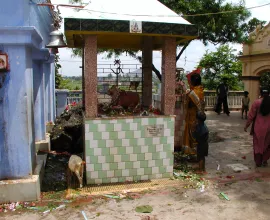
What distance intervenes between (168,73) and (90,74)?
56.2 inches

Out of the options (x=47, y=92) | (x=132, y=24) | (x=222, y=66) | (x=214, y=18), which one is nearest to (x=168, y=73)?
(x=132, y=24)

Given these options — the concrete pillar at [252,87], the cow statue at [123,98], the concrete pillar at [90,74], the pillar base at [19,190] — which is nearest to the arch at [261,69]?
the concrete pillar at [252,87]

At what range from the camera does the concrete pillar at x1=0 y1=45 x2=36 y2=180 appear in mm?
4191

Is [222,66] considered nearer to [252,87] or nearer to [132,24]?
[252,87]

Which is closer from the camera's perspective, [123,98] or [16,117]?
[16,117]

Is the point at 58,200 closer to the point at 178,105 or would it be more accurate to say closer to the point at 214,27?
the point at 178,105

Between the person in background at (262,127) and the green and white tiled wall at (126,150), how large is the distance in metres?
2.10

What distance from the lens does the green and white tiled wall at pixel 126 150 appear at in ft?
15.9

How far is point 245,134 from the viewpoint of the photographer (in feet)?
31.3

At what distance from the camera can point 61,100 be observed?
37.4 ft

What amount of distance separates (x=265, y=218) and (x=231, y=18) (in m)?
8.60

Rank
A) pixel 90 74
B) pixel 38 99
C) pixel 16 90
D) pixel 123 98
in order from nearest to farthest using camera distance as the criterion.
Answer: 1. pixel 16 90
2. pixel 90 74
3. pixel 123 98
4. pixel 38 99

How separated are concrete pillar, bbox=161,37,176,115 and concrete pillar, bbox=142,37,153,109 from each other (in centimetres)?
128

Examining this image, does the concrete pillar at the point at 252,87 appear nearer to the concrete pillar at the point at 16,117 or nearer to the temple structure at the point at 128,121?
the temple structure at the point at 128,121
